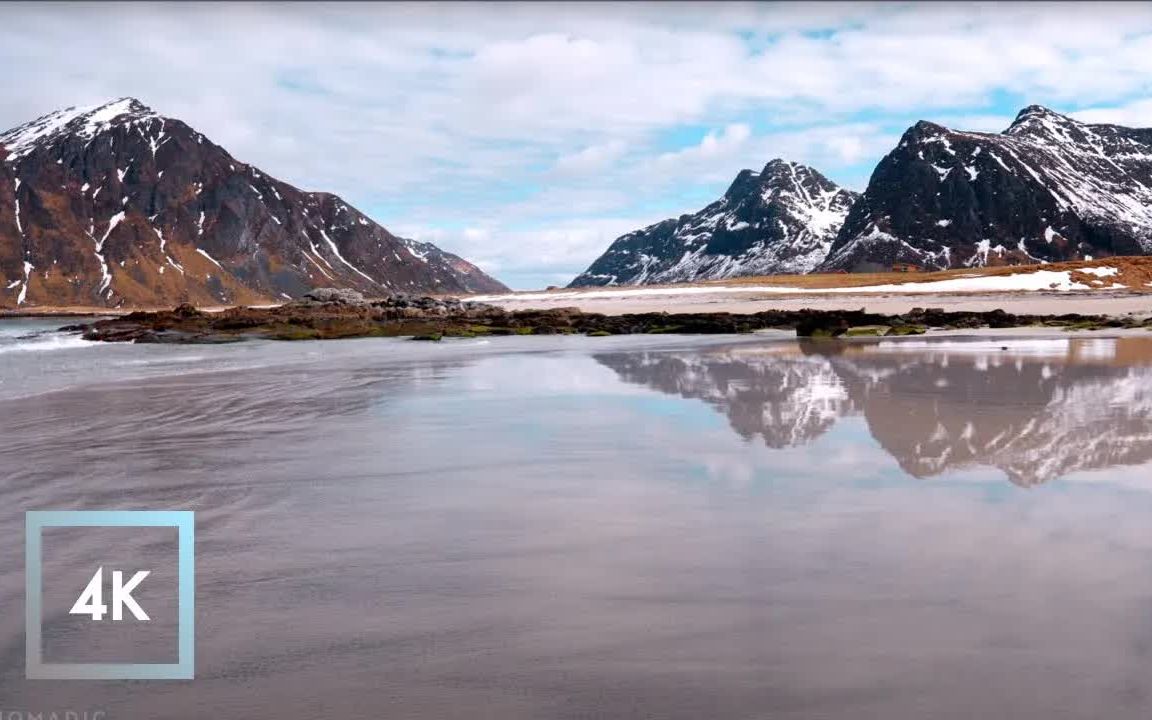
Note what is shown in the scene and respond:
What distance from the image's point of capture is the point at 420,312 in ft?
Result: 201

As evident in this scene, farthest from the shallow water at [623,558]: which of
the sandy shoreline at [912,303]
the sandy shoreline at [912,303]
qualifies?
the sandy shoreline at [912,303]

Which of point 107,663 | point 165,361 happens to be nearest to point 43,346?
point 165,361

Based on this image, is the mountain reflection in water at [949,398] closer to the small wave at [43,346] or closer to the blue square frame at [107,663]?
the blue square frame at [107,663]

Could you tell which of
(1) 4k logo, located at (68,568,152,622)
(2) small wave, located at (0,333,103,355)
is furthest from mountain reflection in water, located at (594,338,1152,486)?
(2) small wave, located at (0,333,103,355)

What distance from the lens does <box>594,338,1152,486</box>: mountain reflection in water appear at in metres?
9.84

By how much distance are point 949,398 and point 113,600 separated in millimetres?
12674

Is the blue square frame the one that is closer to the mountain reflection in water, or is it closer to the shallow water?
the shallow water

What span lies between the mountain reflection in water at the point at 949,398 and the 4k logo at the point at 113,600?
269 inches

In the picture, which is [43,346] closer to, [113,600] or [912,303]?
[113,600]

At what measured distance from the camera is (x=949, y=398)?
47.8 ft

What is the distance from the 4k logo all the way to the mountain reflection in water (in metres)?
6.84

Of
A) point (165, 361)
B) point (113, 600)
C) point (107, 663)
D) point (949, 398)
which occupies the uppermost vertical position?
point (165, 361)

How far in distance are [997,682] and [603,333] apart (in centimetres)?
3947

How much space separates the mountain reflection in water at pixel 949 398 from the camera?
984cm
